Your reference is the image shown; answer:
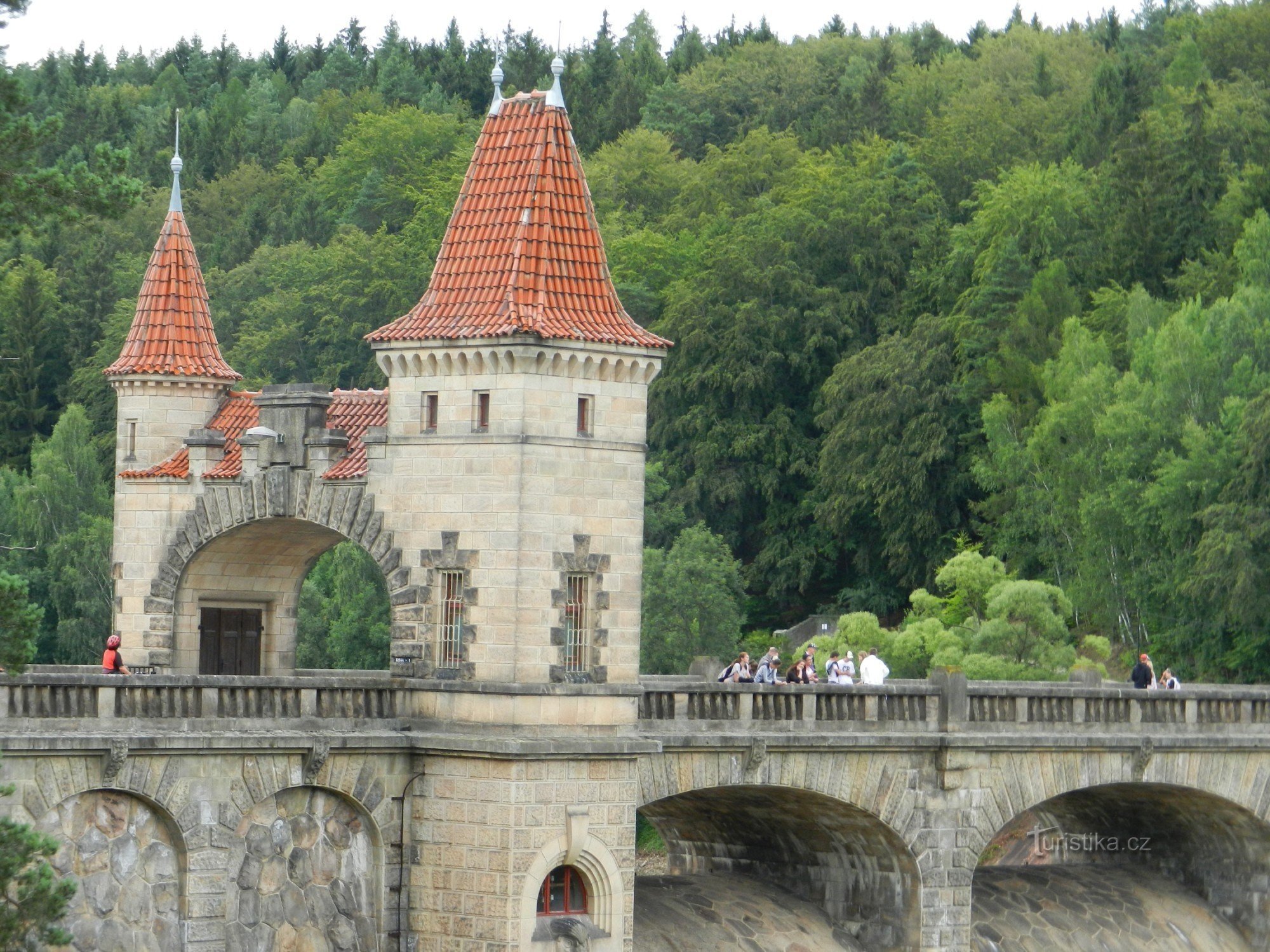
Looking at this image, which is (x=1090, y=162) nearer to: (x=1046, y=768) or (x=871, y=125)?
(x=871, y=125)

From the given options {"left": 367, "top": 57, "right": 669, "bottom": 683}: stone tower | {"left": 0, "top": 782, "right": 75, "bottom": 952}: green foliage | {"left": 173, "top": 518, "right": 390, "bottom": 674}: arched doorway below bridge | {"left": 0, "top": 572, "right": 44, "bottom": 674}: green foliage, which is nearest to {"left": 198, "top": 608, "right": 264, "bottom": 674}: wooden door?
{"left": 173, "top": 518, "right": 390, "bottom": 674}: arched doorway below bridge

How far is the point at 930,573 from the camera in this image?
7375 cm

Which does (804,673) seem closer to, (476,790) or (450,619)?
(450,619)

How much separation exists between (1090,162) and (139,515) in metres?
50.9

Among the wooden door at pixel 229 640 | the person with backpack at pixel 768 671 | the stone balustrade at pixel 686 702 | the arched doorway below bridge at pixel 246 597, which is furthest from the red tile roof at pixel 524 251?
the person with backpack at pixel 768 671

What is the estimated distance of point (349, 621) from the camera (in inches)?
2810

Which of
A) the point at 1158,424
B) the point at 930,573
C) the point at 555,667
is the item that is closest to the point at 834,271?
the point at 930,573

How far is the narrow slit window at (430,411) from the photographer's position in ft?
112

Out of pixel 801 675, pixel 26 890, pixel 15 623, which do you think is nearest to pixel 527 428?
pixel 801 675

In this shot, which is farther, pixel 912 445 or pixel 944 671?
pixel 912 445

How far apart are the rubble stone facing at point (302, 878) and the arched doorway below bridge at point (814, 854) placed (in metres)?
5.97

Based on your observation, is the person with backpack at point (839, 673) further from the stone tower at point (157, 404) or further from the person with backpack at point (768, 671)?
the stone tower at point (157, 404)

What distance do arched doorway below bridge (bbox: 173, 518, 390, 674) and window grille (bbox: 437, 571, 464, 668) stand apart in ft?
11.0

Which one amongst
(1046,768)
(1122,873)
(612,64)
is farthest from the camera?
(612,64)
